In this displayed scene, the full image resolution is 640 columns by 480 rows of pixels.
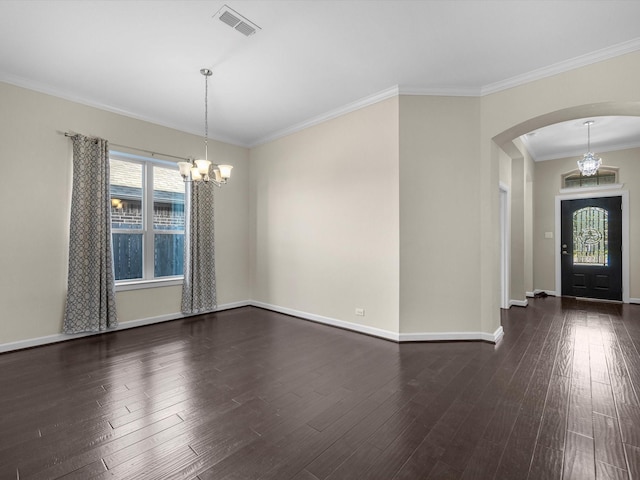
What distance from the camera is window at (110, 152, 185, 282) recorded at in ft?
14.9

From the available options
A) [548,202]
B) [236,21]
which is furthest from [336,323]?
[548,202]

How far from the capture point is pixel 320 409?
2342mm

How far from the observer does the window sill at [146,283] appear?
4.45 metres

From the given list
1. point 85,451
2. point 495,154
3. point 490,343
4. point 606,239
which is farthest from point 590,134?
point 85,451

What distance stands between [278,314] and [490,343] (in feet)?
10.6

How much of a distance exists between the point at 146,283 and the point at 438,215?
4.36 m

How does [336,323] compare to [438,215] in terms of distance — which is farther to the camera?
[336,323]

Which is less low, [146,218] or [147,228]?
[146,218]

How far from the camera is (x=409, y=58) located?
319cm

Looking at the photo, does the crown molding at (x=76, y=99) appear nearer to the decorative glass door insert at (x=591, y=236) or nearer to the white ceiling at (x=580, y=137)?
the white ceiling at (x=580, y=137)

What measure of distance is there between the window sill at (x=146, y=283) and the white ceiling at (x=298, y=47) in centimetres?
253

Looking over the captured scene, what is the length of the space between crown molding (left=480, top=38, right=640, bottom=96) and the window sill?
5.19 m

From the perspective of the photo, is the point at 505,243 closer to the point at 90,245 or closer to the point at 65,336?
the point at 90,245

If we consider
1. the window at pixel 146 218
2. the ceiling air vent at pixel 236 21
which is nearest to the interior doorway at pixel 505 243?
the ceiling air vent at pixel 236 21
